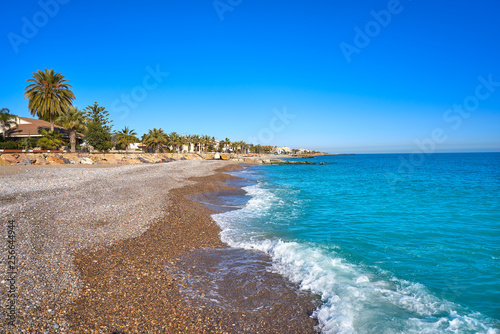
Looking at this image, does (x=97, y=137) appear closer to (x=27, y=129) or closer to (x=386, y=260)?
(x=27, y=129)

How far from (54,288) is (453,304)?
924 cm

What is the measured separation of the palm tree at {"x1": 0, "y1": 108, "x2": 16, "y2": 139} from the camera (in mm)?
43591

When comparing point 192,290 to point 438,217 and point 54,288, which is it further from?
point 438,217

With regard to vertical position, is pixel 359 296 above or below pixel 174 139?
below

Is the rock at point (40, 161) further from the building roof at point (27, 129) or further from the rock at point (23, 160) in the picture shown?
the building roof at point (27, 129)

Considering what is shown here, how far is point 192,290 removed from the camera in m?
6.36

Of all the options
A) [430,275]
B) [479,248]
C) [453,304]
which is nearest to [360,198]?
[479,248]

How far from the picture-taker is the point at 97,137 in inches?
2194

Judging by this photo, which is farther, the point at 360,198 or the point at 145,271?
the point at 360,198

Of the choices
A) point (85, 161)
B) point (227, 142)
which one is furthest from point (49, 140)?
point (227, 142)

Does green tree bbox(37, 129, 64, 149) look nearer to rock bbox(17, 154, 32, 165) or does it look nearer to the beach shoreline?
rock bbox(17, 154, 32, 165)

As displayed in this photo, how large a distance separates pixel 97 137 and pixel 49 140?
39.8ft

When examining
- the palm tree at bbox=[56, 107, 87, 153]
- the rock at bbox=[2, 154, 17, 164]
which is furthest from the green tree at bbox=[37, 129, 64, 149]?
the rock at bbox=[2, 154, 17, 164]

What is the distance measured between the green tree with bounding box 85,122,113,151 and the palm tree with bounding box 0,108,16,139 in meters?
11.8
